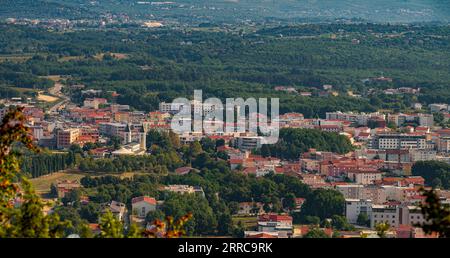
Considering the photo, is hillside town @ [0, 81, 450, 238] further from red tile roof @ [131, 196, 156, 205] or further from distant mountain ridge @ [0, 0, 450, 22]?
distant mountain ridge @ [0, 0, 450, 22]

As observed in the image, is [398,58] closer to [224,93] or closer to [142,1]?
[224,93]

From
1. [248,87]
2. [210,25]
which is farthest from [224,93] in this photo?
[210,25]

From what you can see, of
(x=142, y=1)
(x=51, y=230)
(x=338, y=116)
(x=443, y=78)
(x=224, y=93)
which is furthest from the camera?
(x=142, y=1)

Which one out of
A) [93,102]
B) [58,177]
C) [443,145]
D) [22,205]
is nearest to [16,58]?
[93,102]

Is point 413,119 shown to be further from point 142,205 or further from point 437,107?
point 142,205

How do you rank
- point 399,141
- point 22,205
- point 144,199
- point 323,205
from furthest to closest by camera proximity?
point 399,141, point 323,205, point 144,199, point 22,205

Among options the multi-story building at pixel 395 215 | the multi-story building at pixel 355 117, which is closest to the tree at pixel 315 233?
the multi-story building at pixel 395 215

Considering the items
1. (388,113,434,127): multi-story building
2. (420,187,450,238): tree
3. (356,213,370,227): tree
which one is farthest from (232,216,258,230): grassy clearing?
(388,113,434,127): multi-story building

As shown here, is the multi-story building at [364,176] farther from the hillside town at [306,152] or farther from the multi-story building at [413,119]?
the multi-story building at [413,119]
